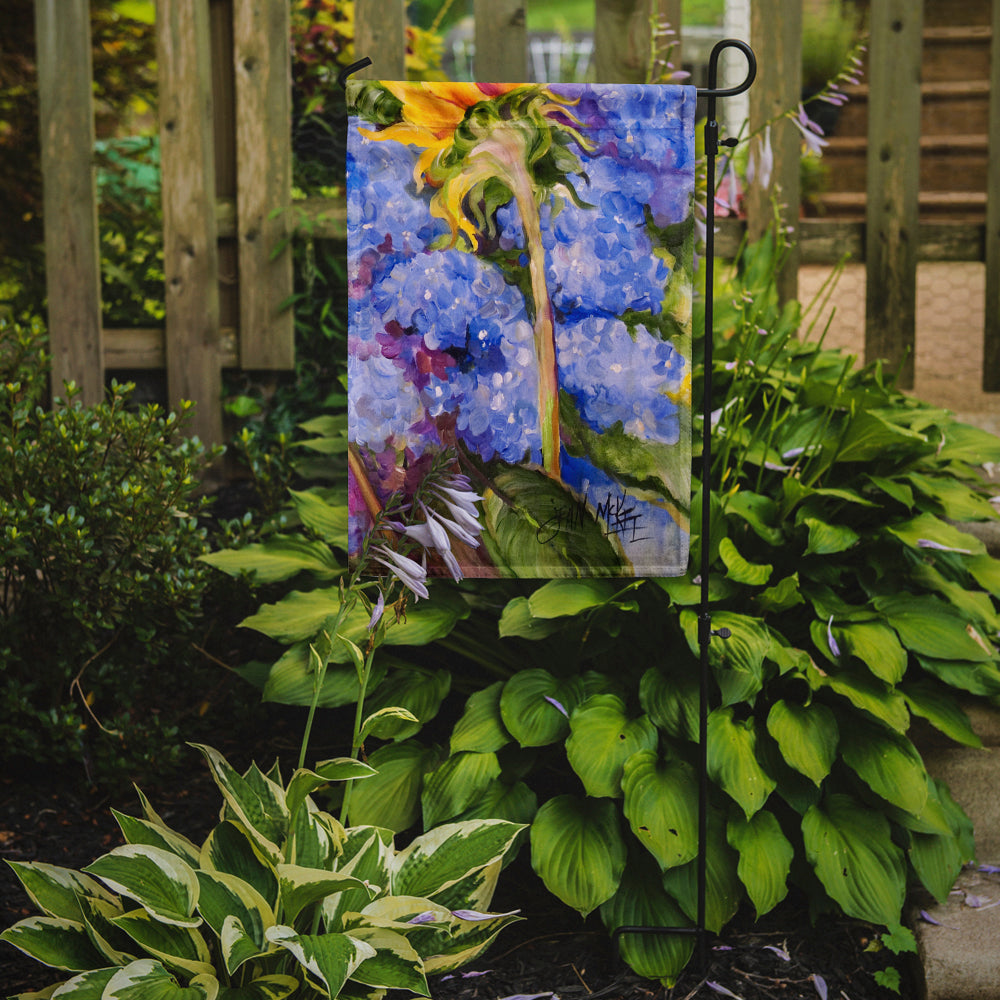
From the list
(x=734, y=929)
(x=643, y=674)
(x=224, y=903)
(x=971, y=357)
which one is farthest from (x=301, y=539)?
(x=971, y=357)

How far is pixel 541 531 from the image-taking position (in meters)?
1.82

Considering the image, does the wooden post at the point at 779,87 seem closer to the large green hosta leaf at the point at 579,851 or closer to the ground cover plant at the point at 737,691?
the ground cover plant at the point at 737,691

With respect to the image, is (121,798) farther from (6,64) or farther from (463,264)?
(6,64)

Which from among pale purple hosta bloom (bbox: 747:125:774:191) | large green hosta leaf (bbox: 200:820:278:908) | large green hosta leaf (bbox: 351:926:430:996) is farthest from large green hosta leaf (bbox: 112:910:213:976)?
pale purple hosta bloom (bbox: 747:125:774:191)

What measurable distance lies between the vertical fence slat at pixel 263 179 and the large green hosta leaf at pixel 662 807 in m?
1.99

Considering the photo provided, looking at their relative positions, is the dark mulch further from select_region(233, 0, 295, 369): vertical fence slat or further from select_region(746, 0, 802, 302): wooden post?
select_region(746, 0, 802, 302): wooden post

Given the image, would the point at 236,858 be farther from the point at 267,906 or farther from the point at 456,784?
the point at 456,784

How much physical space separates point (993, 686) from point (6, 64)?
419 centimetres

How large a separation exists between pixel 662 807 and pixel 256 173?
2404 mm

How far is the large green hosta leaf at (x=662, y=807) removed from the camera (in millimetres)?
1824

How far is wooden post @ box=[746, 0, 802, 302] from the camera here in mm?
3207

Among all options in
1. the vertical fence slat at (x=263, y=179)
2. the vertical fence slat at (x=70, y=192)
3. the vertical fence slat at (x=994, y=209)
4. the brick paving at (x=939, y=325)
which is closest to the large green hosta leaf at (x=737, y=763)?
the vertical fence slat at (x=263, y=179)

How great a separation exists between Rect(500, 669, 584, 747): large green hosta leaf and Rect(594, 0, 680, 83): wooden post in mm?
1966

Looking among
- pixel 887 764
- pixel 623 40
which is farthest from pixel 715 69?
pixel 623 40
